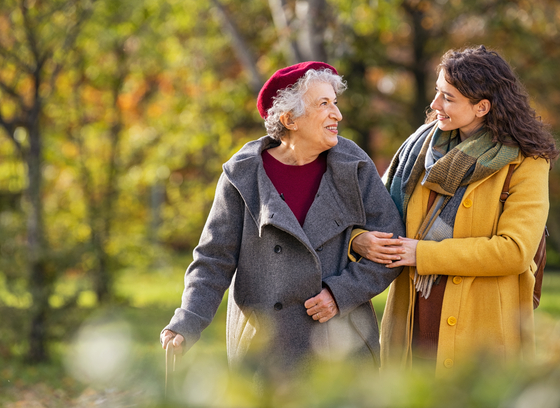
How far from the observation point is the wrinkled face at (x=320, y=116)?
263 centimetres

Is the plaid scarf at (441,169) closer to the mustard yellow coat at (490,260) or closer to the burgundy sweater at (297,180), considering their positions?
the mustard yellow coat at (490,260)

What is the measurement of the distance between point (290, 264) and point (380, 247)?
0.37 meters

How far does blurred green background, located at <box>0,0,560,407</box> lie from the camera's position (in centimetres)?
634

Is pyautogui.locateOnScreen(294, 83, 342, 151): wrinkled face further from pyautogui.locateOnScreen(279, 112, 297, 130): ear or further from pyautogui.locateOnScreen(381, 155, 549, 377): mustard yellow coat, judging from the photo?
pyautogui.locateOnScreen(381, 155, 549, 377): mustard yellow coat

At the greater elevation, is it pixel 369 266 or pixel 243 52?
pixel 243 52

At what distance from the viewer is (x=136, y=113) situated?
13.2 meters

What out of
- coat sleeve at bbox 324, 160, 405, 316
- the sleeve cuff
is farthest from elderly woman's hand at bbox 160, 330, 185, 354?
the sleeve cuff

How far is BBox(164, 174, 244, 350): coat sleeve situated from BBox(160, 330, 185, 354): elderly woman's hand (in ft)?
0.44

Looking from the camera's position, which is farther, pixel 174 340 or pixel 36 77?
pixel 36 77

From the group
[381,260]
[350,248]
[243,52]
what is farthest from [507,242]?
[243,52]

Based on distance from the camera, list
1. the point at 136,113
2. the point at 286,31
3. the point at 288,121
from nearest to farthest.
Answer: the point at 288,121 < the point at 286,31 < the point at 136,113

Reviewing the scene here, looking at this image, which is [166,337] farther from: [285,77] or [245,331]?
[285,77]

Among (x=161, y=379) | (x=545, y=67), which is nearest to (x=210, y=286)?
(x=161, y=379)

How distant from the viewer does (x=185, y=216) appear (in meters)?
10.4
